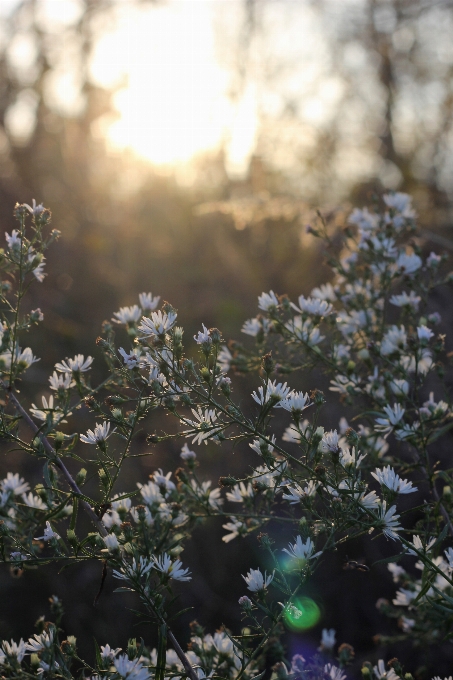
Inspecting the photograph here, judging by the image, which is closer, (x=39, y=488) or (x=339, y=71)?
(x=39, y=488)

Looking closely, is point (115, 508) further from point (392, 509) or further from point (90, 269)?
point (90, 269)

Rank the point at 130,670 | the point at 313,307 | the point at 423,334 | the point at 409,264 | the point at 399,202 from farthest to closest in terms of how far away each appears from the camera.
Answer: the point at 399,202 < the point at 409,264 < the point at 313,307 < the point at 423,334 < the point at 130,670

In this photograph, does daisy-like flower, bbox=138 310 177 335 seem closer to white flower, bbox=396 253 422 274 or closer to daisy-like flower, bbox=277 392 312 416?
daisy-like flower, bbox=277 392 312 416

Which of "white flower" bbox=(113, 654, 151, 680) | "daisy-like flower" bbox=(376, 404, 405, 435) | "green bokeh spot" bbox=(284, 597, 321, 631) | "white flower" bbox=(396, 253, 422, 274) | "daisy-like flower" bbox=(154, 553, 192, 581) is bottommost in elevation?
"white flower" bbox=(113, 654, 151, 680)

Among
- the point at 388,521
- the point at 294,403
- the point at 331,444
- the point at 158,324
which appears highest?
the point at 158,324

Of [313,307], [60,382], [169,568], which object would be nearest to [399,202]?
[313,307]

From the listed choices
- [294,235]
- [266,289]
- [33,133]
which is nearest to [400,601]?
[266,289]

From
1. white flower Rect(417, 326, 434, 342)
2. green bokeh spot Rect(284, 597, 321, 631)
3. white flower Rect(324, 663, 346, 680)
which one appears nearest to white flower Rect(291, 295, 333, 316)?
white flower Rect(417, 326, 434, 342)

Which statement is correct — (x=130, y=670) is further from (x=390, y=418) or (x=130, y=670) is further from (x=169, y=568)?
(x=390, y=418)
